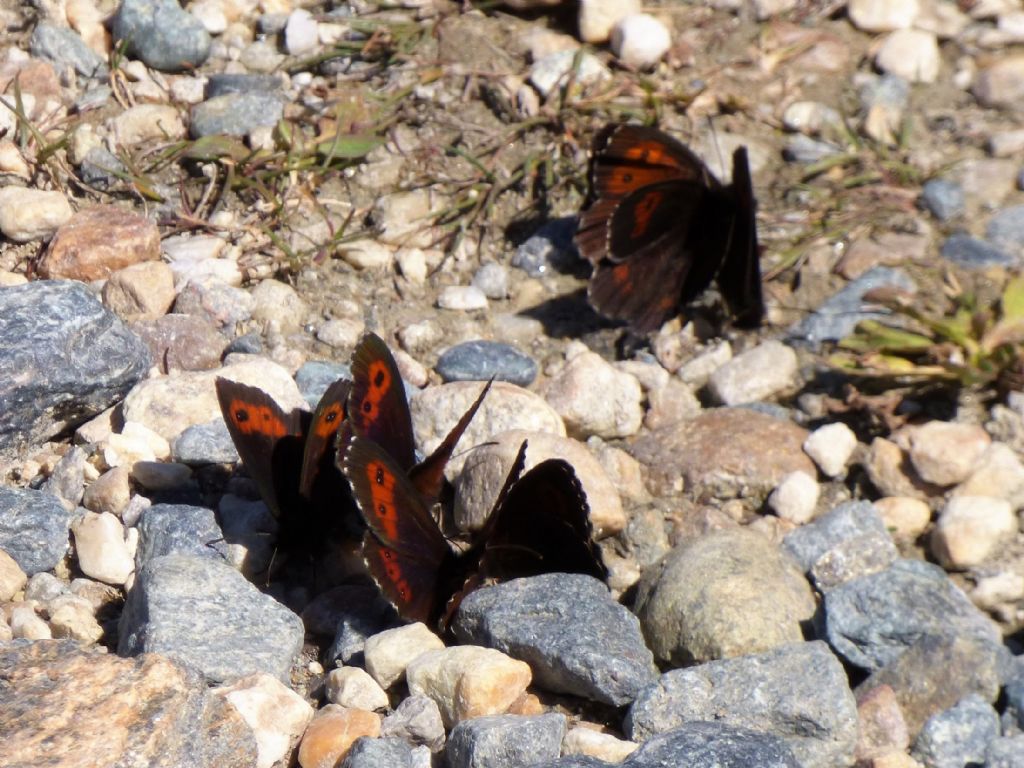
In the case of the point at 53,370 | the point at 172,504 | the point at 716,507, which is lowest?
the point at 716,507

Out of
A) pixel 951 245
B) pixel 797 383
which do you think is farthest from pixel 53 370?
pixel 951 245

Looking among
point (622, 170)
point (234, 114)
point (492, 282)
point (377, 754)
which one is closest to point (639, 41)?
point (622, 170)

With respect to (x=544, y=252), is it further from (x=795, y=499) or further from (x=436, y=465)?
(x=436, y=465)

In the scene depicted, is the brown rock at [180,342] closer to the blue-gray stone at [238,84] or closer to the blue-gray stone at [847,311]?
the blue-gray stone at [238,84]

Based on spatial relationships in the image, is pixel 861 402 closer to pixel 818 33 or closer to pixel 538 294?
pixel 538 294

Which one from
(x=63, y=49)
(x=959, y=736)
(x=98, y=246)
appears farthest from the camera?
(x=63, y=49)

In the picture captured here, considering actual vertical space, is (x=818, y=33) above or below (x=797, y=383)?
above

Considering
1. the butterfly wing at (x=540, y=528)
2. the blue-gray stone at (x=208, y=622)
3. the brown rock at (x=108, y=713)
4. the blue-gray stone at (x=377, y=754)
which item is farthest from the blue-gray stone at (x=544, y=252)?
the brown rock at (x=108, y=713)
